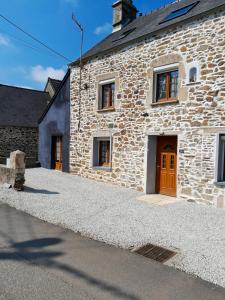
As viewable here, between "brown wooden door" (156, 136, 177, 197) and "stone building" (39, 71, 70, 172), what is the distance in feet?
17.9

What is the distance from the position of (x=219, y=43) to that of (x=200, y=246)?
19.4ft

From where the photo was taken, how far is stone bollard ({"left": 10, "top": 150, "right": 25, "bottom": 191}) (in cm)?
823

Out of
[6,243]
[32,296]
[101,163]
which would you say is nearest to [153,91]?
[101,163]

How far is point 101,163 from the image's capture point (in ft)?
37.2

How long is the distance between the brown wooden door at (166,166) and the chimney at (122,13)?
820 cm

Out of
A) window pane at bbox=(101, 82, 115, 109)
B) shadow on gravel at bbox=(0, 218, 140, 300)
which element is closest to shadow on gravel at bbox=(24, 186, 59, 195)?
shadow on gravel at bbox=(0, 218, 140, 300)

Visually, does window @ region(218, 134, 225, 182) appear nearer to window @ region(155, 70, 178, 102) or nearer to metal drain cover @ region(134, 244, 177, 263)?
window @ region(155, 70, 178, 102)

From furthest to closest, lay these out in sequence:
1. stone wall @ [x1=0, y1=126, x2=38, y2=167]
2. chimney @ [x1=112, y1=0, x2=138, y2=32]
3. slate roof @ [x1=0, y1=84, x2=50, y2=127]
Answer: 1. slate roof @ [x1=0, y1=84, x2=50, y2=127]
2. stone wall @ [x1=0, y1=126, x2=38, y2=167]
3. chimney @ [x1=112, y1=0, x2=138, y2=32]

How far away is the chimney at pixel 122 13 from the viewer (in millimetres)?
13645

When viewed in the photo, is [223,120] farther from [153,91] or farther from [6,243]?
[6,243]

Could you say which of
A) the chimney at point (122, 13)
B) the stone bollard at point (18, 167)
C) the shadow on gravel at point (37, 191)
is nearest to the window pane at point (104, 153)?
the shadow on gravel at point (37, 191)

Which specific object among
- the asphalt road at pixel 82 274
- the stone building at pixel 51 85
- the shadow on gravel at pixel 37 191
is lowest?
the asphalt road at pixel 82 274

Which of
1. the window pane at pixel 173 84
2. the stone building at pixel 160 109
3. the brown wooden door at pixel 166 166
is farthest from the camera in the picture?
the brown wooden door at pixel 166 166

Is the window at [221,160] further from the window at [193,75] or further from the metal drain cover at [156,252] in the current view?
the metal drain cover at [156,252]
